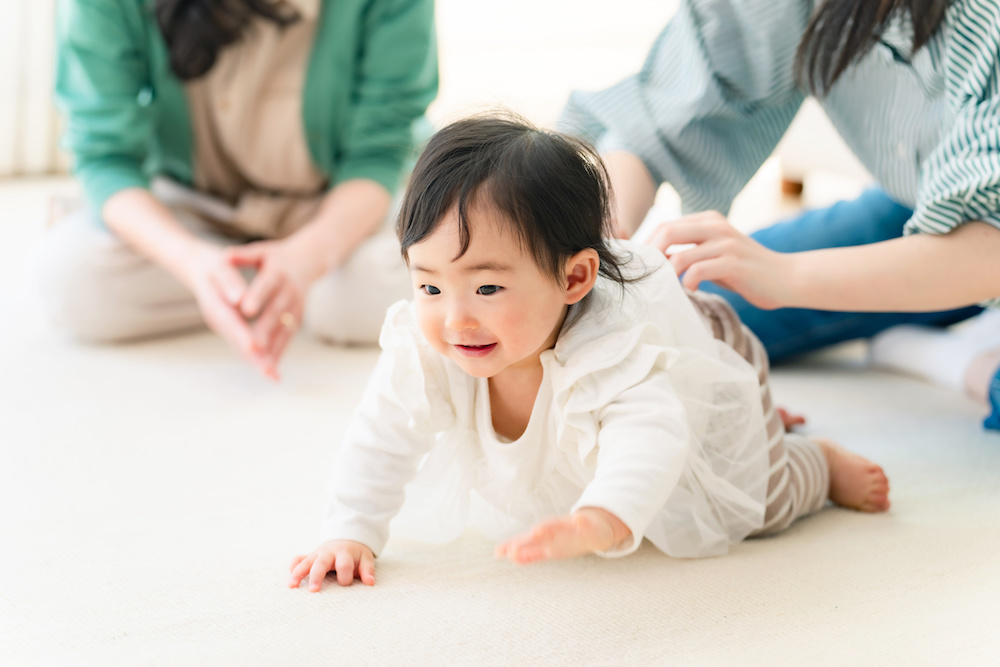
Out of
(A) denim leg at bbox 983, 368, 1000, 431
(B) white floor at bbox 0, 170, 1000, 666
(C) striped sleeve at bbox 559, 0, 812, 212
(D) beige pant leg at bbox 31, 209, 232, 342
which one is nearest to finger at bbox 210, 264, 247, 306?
(B) white floor at bbox 0, 170, 1000, 666

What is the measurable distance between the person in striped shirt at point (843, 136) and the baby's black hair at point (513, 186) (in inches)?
6.9

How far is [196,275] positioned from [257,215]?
228 millimetres

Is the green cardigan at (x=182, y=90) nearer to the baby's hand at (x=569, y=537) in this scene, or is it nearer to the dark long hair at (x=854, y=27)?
the dark long hair at (x=854, y=27)

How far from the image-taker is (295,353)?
131 centimetres

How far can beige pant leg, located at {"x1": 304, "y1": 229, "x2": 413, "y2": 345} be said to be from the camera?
1.32m

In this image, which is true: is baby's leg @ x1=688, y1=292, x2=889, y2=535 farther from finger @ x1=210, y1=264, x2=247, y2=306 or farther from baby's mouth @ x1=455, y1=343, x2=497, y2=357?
finger @ x1=210, y1=264, x2=247, y2=306

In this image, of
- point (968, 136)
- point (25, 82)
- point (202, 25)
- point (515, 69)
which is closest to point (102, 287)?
point (202, 25)

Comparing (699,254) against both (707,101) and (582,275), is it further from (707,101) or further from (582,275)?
(707,101)

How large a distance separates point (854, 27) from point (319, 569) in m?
0.66

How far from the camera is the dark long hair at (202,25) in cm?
123

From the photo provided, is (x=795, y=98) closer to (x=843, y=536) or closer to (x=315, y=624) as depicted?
(x=843, y=536)

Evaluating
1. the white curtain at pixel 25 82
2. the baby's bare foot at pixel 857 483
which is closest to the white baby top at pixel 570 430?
the baby's bare foot at pixel 857 483

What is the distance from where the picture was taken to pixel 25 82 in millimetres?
2355

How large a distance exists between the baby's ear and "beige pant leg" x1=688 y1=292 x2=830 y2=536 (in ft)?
0.58
